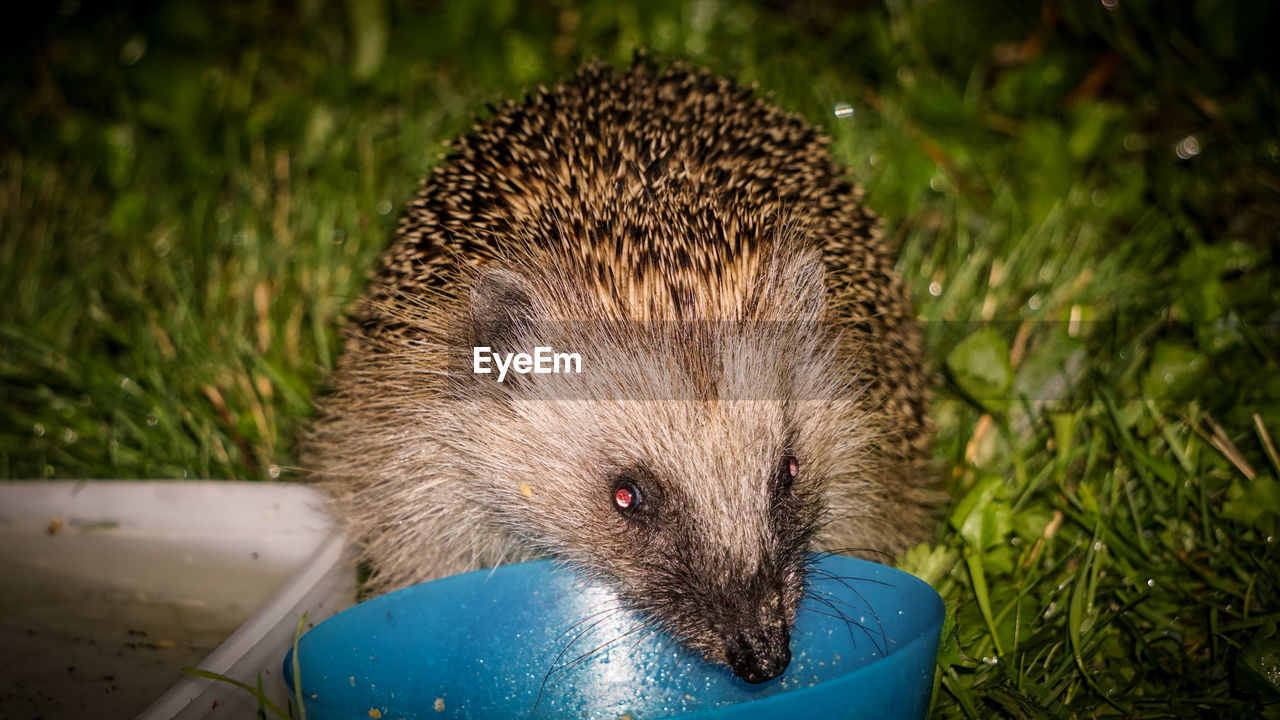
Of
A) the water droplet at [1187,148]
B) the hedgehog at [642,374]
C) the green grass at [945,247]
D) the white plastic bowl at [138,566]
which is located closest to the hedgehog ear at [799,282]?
the hedgehog at [642,374]

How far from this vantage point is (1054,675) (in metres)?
1.48

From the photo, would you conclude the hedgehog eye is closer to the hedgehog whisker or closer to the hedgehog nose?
the hedgehog whisker

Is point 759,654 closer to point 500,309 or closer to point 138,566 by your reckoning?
point 500,309

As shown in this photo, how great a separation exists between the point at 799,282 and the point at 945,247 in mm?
1325

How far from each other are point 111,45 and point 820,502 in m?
3.34

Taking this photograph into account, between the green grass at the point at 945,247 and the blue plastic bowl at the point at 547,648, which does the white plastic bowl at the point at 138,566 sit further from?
the green grass at the point at 945,247

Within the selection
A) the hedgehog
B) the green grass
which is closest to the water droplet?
the green grass

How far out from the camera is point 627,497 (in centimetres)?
151

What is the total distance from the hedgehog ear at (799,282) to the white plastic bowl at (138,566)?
0.90 m

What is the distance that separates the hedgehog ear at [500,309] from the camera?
1.48 meters

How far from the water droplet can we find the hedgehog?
157cm

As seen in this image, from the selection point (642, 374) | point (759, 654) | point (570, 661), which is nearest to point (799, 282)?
point (642, 374)

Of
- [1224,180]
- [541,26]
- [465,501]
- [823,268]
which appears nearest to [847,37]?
[541,26]

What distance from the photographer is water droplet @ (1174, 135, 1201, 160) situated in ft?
9.72
